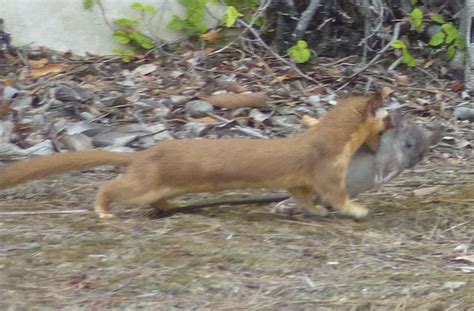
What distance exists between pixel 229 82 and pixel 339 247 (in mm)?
2715

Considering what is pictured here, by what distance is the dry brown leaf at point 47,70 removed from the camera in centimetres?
686

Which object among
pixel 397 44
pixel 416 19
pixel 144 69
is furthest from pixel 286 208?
pixel 416 19

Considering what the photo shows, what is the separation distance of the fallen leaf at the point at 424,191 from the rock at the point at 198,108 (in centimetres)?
160

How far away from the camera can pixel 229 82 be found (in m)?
6.93

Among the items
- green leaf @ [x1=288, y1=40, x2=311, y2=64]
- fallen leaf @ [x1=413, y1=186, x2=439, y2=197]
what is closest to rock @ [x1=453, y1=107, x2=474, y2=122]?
green leaf @ [x1=288, y1=40, x2=311, y2=64]

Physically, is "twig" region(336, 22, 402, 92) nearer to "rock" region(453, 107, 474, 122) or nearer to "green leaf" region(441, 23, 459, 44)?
"green leaf" region(441, 23, 459, 44)

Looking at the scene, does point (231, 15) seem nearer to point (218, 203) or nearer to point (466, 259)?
point (218, 203)

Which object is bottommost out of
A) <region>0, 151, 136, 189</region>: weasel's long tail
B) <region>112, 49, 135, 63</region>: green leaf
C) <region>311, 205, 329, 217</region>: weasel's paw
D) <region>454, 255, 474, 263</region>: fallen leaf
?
<region>311, 205, 329, 217</region>: weasel's paw

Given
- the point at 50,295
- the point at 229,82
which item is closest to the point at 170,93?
the point at 229,82

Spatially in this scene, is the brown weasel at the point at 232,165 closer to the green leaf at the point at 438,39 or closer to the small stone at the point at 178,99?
the small stone at the point at 178,99

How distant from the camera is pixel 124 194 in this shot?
15.1 feet

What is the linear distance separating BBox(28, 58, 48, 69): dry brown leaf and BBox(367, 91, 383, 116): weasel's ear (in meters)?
2.90

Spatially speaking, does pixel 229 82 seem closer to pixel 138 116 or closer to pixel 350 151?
pixel 138 116

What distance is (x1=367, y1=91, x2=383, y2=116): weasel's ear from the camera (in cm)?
478
